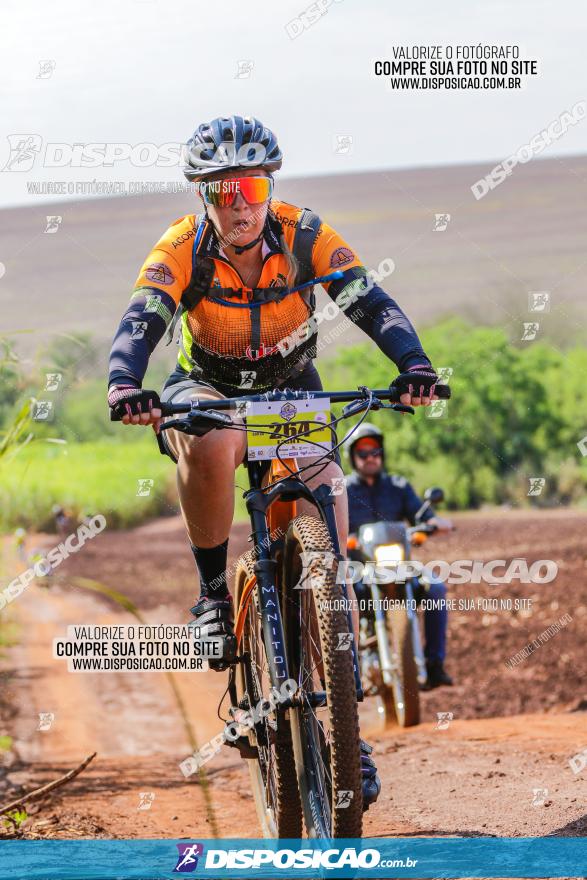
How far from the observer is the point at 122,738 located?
8320 millimetres

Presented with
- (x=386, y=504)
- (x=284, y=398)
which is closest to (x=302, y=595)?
(x=284, y=398)

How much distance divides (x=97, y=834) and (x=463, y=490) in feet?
22.6

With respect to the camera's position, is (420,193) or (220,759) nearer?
(220,759)

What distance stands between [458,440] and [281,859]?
285 inches

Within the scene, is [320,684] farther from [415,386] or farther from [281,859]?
[415,386]

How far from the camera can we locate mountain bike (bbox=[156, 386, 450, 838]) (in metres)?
3.68

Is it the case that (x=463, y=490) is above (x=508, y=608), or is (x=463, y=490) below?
above

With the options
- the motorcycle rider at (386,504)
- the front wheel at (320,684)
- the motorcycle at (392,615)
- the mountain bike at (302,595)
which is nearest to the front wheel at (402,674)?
the motorcycle at (392,615)

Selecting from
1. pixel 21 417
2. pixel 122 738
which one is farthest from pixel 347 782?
pixel 122 738

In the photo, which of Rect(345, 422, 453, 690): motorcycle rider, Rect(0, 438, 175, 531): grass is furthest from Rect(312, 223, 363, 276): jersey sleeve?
Rect(0, 438, 175, 531): grass

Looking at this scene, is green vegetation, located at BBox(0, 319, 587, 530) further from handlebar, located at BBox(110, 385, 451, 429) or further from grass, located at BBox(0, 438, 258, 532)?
handlebar, located at BBox(110, 385, 451, 429)

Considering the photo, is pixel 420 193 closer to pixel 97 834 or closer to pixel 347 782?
pixel 97 834

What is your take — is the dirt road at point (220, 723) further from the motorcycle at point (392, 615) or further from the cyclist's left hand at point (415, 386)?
the cyclist's left hand at point (415, 386)

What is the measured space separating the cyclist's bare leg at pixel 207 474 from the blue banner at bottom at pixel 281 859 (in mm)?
1107
